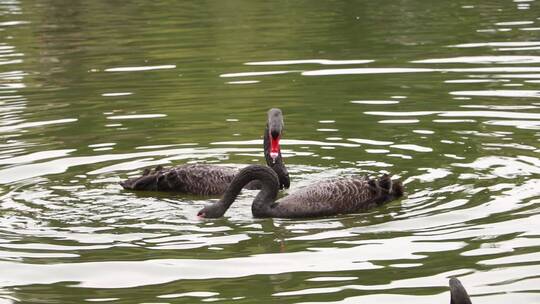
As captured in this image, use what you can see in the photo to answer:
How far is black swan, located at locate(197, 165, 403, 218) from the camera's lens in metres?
10.8

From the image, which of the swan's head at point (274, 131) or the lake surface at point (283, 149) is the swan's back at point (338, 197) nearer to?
the lake surface at point (283, 149)

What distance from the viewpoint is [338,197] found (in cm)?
1085

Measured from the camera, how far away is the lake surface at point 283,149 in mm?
8961

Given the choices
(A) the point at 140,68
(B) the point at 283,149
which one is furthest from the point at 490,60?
(B) the point at 283,149

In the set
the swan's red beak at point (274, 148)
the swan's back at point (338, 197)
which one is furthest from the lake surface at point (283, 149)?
the swan's red beak at point (274, 148)

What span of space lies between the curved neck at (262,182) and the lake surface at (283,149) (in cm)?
18

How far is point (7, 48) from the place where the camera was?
74.3ft

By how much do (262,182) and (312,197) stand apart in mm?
454

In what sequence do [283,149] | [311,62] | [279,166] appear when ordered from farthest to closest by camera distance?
1. [311,62]
2. [283,149]
3. [279,166]

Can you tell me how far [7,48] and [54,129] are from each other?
27.1ft

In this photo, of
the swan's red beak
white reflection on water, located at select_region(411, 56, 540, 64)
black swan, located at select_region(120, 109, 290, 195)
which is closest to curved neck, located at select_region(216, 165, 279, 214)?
the swan's red beak

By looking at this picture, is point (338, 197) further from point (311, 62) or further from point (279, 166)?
point (311, 62)

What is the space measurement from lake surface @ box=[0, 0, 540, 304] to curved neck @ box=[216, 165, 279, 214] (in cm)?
18

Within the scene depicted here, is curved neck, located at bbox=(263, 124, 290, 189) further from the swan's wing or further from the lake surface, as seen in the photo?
the swan's wing
